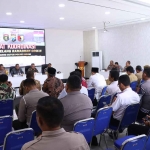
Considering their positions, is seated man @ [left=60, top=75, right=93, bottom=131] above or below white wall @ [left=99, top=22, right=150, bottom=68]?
below

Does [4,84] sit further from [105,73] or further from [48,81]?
[105,73]

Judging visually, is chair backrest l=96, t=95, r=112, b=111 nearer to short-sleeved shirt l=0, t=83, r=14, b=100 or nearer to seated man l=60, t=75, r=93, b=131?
seated man l=60, t=75, r=93, b=131

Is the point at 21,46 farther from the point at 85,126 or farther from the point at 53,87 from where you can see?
the point at 85,126

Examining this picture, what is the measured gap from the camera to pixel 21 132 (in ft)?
6.86

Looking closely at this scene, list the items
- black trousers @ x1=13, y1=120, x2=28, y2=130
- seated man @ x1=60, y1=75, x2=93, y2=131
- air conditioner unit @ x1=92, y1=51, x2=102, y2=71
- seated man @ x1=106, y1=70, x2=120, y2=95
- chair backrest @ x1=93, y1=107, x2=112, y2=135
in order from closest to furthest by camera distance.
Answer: seated man @ x1=60, y1=75, x2=93, y2=131
chair backrest @ x1=93, y1=107, x2=112, y2=135
black trousers @ x1=13, y1=120, x2=28, y2=130
seated man @ x1=106, y1=70, x2=120, y2=95
air conditioner unit @ x1=92, y1=51, x2=102, y2=71

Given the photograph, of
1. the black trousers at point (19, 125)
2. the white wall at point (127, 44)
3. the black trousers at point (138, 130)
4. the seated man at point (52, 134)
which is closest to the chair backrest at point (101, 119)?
the black trousers at point (138, 130)

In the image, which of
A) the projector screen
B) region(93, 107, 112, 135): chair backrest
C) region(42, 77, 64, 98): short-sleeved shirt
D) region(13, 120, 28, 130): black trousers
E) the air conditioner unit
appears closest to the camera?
region(93, 107, 112, 135): chair backrest

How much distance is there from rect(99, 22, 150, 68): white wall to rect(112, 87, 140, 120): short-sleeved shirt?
7765mm

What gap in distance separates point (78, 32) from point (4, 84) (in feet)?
32.1

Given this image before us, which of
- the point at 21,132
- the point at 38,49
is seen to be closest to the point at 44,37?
the point at 38,49

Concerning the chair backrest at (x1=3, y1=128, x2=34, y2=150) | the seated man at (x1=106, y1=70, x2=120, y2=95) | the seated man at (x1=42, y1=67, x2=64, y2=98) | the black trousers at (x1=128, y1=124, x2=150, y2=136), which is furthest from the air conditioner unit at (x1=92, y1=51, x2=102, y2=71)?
the chair backrest at (x1=3, y1=128, x2=34, y2=150)

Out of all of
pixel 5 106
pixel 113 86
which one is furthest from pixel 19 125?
pixel 113 86

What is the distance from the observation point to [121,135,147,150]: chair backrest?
6.05ft

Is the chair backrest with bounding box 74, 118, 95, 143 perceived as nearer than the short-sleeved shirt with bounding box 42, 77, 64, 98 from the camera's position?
Yes
